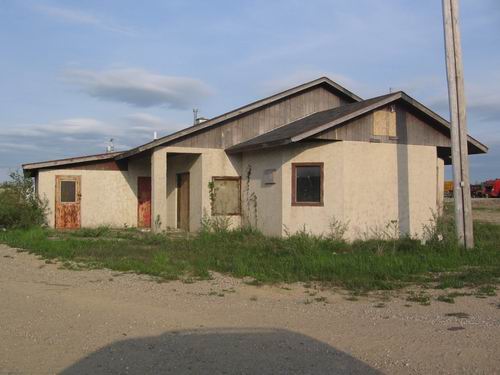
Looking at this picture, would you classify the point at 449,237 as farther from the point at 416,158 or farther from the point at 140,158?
the point at 140,158

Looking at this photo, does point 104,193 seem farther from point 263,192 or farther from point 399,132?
point 399,132

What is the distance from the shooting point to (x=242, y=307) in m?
7.59

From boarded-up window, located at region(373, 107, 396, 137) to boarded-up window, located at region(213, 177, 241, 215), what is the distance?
4954mm

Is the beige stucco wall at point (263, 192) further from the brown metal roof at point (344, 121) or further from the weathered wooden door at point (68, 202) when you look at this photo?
the weathered wooden door at point (68, 202)

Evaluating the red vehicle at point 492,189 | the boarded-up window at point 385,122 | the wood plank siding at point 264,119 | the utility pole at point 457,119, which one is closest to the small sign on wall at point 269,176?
the wood plank siding at point 264,119

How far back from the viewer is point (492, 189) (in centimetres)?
5756

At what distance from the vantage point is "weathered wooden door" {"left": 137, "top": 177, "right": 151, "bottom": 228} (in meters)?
21.1

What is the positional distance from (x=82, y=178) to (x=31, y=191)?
6.18 feet

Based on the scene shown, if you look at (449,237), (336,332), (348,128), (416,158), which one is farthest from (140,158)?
(336,332)

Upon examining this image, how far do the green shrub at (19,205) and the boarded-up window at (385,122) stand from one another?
11656 mm

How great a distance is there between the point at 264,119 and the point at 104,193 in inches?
264

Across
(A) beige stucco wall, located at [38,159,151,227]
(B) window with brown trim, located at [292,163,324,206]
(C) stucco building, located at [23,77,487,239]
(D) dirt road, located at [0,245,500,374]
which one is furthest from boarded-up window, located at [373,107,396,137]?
(A) beige stucco wall, located at [38,159,151,227]

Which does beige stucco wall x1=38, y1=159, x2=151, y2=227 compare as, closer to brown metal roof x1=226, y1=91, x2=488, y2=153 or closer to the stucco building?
the stucco building

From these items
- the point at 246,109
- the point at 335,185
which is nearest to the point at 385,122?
the point at 335,185
